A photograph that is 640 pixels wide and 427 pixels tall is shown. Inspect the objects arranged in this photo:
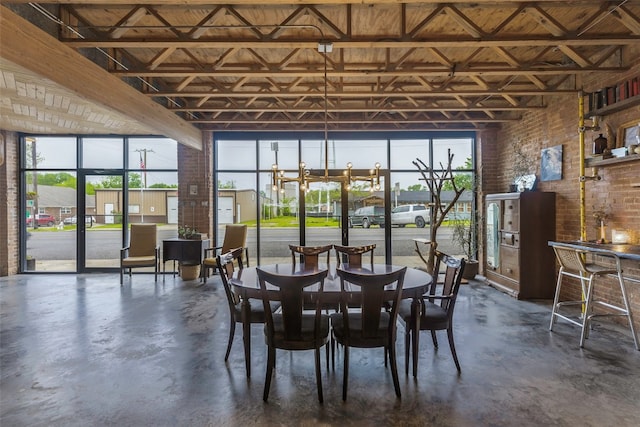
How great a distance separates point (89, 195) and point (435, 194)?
7.58 meters

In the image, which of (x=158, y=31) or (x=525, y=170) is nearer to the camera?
(x=158, y=31)

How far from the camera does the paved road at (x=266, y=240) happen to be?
280 inches

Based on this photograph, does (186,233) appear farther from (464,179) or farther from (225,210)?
(464,179)

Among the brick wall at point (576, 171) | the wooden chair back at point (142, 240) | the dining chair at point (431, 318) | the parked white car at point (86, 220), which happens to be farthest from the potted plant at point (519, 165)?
the parked white car at point (86, 220)

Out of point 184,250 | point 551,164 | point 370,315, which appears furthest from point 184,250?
point 551,164

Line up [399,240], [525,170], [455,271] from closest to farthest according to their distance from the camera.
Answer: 1. [455,271]
2. [525,170]
3. [399,240]

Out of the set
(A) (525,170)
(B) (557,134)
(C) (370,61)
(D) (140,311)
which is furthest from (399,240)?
(D) (140,311)

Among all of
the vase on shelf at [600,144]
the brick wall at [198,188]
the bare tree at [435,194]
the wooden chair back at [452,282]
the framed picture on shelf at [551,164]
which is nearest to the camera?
the wooden chair back at [452,282]

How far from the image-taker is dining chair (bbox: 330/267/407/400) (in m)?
2.48

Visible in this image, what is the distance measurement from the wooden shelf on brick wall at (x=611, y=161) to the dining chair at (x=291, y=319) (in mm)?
3867

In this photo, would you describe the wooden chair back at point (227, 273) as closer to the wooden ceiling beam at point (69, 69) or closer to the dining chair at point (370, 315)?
the dining chair at point (370, 315)

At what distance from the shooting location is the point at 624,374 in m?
2.83

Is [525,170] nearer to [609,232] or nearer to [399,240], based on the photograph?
[609,232]

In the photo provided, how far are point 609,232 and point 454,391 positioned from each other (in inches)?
132
